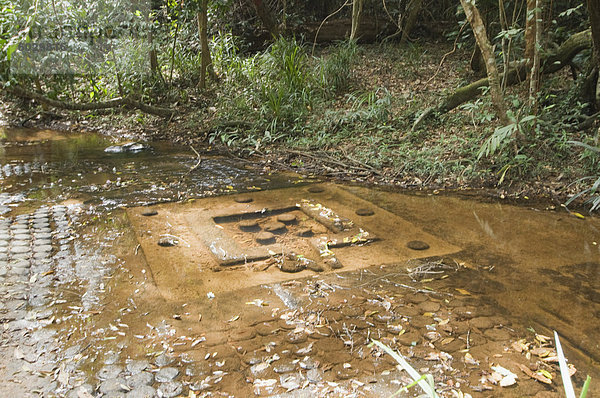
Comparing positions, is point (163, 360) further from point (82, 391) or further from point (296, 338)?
point (296, 338)

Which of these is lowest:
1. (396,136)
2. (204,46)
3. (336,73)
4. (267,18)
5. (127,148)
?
(127,148)

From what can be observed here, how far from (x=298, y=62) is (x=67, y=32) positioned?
3018mm

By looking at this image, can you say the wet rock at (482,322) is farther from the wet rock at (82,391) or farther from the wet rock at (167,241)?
the wet rock at (167,241)

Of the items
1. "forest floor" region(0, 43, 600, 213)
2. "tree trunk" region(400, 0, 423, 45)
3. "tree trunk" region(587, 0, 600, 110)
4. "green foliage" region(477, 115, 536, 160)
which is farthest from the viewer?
"tree trunk" region(400, 0, 423, 45)

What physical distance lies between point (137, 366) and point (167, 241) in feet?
4.61

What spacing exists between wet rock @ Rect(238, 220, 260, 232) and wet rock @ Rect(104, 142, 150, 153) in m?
3.17

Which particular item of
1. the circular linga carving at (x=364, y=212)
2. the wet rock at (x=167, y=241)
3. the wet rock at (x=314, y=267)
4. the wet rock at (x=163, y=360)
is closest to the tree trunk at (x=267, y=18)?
the circular linga carving at (x=364, y=212)

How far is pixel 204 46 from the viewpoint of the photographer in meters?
7.93

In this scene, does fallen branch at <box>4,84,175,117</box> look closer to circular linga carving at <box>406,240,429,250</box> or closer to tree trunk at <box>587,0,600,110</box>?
circular linga carving at <box>406,240,429,250</box>

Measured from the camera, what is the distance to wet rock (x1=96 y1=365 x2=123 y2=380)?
6.93 feet

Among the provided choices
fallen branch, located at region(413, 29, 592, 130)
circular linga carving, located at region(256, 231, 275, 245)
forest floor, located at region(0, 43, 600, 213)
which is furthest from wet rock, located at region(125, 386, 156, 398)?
fallen branch, located at region(413, 29, 592, 130)

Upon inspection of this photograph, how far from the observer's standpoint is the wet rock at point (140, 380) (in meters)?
2.07

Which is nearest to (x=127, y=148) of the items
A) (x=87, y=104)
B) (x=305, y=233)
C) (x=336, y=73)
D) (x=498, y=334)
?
(x=87, y=104)

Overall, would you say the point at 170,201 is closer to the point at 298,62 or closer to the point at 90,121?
the point at 298,62
